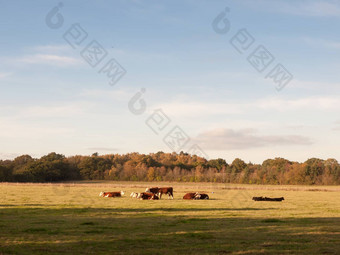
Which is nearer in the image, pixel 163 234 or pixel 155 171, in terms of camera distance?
pixel 163 234

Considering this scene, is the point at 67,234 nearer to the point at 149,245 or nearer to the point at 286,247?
the point at 149,245

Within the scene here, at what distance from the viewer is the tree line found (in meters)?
113

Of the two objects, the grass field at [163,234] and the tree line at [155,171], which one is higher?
the tree line at [155,171]

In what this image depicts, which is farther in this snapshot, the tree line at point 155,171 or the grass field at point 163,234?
the tree line at point 155,171

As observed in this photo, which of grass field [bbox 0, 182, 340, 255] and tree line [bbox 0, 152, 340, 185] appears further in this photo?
tree line [bbox 0, 152, 340, 185]

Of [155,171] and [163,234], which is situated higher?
[155,171]

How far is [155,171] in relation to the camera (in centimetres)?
13550

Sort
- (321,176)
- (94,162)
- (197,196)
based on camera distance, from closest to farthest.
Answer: (197,196)
(321,176)
(94,162)

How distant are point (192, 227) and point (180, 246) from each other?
438 cm

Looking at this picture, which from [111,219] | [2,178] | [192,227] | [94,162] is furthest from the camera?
[94,162]

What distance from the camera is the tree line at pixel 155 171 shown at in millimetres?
113006

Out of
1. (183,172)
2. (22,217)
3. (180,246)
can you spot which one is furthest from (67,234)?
(183,172)

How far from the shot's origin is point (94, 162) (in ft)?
446

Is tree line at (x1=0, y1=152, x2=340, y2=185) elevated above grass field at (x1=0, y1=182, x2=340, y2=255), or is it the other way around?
tree line at (x1=0, y1=152, x2=340, y2=185)
